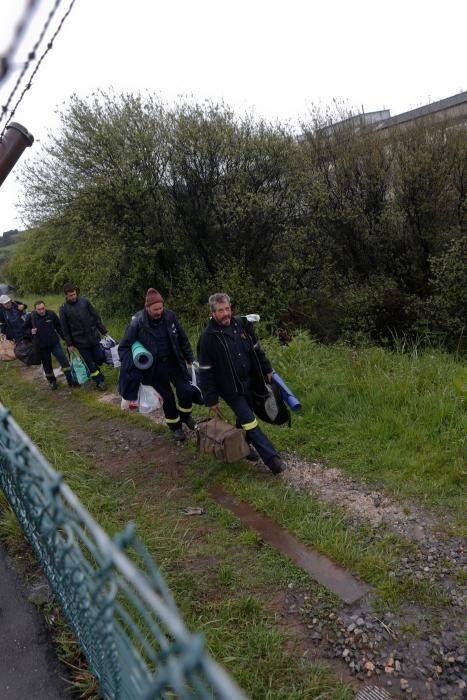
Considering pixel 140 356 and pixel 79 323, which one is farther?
pixel 79 323

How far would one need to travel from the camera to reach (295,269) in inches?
460

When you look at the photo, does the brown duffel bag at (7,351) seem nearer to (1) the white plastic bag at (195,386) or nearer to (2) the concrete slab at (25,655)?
(1) the white plastic bag at (195,386)

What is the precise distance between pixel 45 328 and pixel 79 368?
956 millimetres

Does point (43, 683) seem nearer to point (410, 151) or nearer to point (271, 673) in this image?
point (271, 673)

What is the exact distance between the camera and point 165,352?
206 inches

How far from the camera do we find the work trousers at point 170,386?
5.32m

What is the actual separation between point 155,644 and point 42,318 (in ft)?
21.7

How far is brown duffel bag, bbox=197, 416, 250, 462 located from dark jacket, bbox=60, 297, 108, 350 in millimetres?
3710

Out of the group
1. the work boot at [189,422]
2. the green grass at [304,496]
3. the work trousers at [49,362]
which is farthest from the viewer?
the work trousers at [49,362]

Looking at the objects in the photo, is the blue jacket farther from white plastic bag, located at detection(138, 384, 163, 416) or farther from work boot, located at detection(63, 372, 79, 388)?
work boot, located at detection(63, 372, 79, 388)

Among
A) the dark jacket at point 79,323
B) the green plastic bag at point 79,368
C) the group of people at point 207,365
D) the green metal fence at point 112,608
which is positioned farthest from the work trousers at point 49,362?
the green metal fence at point 112,608

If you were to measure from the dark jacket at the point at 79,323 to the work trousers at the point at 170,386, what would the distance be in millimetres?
2785

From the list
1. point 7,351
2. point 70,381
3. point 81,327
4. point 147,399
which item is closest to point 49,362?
point 70,381

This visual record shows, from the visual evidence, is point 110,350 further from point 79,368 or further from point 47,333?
point 47,333
